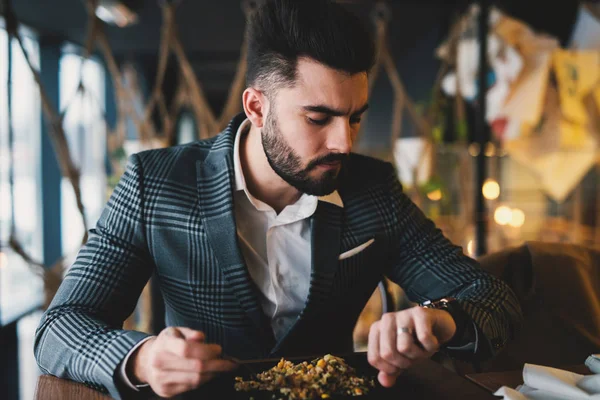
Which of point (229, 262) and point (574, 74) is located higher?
point (574, 74)

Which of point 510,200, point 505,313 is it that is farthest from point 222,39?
point 505,313

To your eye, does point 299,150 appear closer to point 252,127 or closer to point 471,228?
point 252,127

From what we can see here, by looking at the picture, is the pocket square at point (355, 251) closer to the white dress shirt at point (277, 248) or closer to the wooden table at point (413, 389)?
the white dress shirt at point (277, 248)

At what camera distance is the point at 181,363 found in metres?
0.88

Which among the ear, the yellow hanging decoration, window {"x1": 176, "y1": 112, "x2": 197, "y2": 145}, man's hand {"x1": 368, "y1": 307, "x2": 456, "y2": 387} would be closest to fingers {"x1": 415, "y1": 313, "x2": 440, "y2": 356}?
man's hand {"x1": 368, "y1": 307, "x2": 456, "y2": 387}

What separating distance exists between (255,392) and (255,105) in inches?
33.6

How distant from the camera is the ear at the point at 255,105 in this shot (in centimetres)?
148

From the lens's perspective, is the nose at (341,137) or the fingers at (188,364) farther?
the nose at (341,137)

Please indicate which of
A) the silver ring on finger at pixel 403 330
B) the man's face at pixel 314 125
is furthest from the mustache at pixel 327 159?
the silver ring on finger at pixel 403 330

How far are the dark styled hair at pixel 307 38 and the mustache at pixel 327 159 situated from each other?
202mm

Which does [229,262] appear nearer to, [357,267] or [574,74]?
[357,267]

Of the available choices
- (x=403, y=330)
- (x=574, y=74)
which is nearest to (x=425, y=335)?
(x=403, y=330)

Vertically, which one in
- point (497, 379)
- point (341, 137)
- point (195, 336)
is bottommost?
point (497, 379)

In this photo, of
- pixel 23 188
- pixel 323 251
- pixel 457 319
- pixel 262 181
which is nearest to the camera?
pixel 457 319
